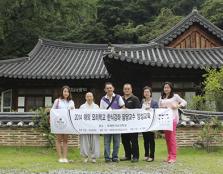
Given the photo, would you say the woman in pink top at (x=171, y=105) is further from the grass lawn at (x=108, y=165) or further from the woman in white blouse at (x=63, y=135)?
the woman in white blouse at (x=63, y=135)

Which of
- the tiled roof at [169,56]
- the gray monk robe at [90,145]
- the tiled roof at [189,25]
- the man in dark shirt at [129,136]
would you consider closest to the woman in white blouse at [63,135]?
the gray monk robe at [90,145]

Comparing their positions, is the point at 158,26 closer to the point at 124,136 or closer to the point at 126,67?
the point at 126,67

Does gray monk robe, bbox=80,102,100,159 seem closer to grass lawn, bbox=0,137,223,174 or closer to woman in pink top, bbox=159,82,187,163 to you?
grass lawn, bbox=0,137,223,174

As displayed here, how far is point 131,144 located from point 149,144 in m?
0.42

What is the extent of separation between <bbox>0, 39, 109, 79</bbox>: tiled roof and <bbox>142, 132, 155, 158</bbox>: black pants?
1023cm

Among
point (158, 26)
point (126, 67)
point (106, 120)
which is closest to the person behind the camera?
point (106, 120)

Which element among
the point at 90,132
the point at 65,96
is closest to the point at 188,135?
the point at 90,132

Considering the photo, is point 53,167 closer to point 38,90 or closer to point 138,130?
point 138,130

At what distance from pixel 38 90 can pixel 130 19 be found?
76.8ft

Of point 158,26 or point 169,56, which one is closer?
point 169,56

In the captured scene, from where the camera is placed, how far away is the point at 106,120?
9.17 m

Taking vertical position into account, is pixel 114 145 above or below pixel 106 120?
below

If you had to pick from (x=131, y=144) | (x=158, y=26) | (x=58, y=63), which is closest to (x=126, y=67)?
(x=58, y=63)

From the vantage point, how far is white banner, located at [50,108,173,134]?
29.8 ft
